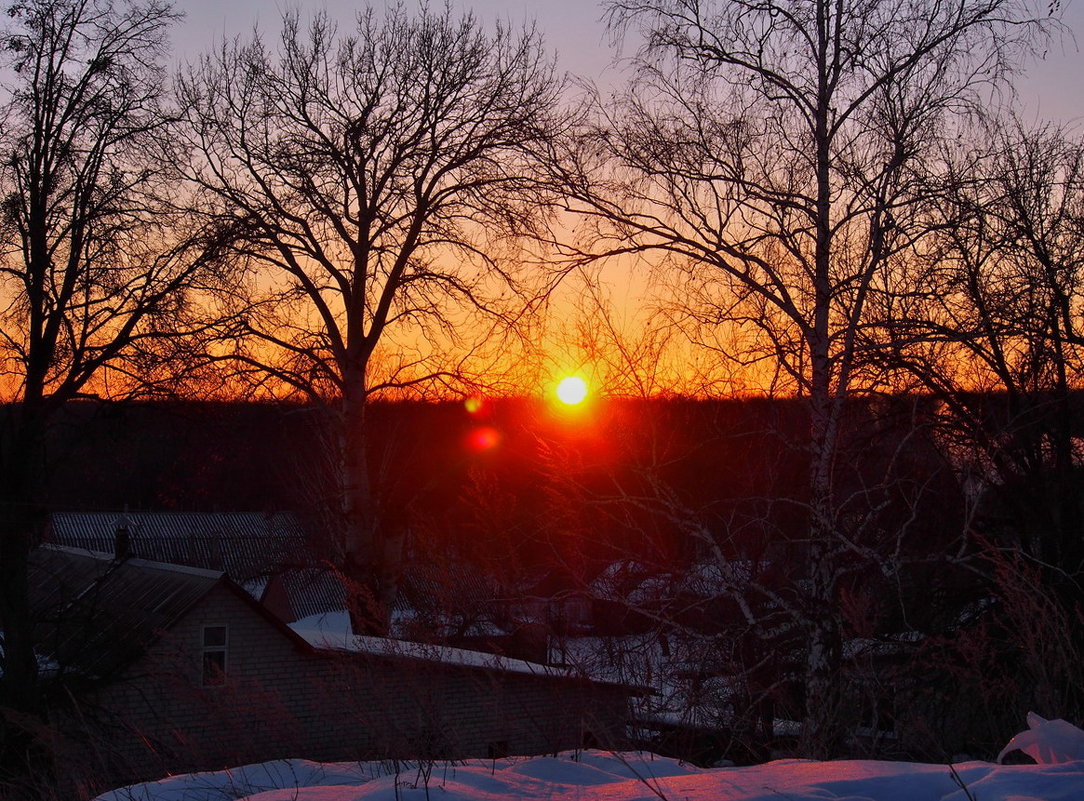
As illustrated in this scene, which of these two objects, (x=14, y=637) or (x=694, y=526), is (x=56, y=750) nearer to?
(x=694, y=526)

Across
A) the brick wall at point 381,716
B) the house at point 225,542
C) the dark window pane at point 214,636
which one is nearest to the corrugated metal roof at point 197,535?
the house at point 225,542

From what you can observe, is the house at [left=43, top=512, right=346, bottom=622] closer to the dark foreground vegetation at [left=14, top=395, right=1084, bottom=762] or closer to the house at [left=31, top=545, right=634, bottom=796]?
the house at [left=31, top=545, right=634, bottom=796]

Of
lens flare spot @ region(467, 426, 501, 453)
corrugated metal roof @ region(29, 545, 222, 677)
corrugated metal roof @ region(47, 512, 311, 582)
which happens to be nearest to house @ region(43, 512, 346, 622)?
corrugated metal roof @ region(47, 512, 311, 582)

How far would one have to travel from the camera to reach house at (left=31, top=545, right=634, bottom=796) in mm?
5855

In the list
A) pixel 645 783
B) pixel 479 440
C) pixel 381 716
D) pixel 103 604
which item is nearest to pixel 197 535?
pixel 479 440

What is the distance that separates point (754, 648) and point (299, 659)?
1356 centimetres

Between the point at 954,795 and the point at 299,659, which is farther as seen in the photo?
the point at 299,659

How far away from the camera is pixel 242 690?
6180mm

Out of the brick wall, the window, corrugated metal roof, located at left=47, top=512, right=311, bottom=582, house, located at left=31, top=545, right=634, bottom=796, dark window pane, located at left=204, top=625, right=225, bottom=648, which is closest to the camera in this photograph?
the brick wall

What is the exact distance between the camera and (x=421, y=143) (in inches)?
639

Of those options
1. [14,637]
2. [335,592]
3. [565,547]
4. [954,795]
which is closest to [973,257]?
[565,547]

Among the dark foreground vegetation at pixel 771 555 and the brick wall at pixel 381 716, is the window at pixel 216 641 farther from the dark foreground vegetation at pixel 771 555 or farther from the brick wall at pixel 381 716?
the dark foreground vegetation at pixel 771 555

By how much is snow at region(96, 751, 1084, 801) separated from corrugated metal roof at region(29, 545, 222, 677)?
4034 millimetres

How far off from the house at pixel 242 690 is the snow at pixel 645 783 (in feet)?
1.48
